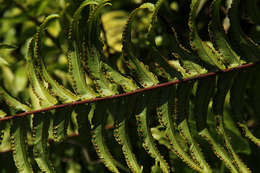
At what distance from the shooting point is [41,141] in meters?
1.06

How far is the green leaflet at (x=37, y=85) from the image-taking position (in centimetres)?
104

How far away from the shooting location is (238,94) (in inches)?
42.7

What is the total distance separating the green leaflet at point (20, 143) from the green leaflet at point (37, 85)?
84 mm

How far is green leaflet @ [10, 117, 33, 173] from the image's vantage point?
A: 41.2 inches

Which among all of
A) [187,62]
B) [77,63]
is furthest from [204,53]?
[77,63]

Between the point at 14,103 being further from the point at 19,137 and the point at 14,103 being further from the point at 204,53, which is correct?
the point at 204,53

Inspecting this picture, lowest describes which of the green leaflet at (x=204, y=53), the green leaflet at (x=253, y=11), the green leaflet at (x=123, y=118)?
the green leaflet at (x=123, y=118)

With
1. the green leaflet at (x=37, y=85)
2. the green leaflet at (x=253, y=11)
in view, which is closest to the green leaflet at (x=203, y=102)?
the green leaflet at (x=253, y=11)

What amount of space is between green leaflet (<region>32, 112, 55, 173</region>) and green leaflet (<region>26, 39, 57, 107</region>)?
0.04 metres

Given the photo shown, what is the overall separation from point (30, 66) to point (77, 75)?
155mm

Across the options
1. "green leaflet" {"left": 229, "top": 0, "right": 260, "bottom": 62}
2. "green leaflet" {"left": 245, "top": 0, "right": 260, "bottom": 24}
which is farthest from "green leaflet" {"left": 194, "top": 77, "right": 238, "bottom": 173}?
"green leaflet" {"left": 245, "top": 0, "right": 260, "bottom": 24}

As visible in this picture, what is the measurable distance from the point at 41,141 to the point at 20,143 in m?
0.07

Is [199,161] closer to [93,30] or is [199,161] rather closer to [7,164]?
[93,30]

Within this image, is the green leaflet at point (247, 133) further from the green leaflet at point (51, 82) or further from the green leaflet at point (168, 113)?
the green leaflet at point (51, 82)
